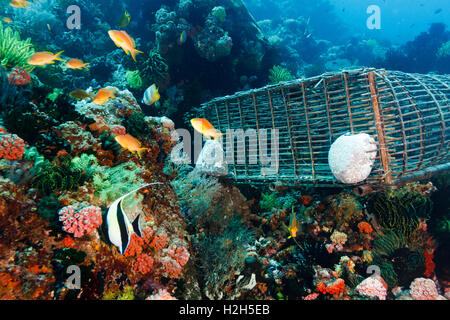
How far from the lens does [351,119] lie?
13.4ft

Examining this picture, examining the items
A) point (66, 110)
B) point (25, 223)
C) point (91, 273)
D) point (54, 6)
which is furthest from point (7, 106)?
point (54, 6)

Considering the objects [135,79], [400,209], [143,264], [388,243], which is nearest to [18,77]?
[143,264]

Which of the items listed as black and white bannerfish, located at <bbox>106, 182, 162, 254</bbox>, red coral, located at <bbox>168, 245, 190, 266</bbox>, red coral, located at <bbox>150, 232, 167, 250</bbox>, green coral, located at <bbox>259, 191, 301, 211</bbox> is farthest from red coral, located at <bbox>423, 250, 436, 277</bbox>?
black and white bannerfish, located at <bbox>106, 182, 162, 254</bbox>

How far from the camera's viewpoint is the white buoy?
3.75 meters

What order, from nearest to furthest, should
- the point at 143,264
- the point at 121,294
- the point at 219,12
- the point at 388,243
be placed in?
1. the point at 121,294
2. the point at 143,264
3. the point at 388,243
4. the point at 219,12

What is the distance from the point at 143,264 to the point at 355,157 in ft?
12.8

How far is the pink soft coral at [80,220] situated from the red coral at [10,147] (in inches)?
39.7

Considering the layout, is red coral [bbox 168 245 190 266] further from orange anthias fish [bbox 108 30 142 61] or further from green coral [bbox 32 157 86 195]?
orange anthias fish [bbox 108 30 142 61]

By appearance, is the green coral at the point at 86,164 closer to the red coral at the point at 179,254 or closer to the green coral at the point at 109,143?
the green coral at the point at 109,143

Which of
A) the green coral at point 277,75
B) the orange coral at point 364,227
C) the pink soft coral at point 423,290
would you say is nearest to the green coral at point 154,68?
the green coral at point 277,75

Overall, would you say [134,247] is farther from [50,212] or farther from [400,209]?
[400,209]

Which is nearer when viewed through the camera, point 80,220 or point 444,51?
point 80,220

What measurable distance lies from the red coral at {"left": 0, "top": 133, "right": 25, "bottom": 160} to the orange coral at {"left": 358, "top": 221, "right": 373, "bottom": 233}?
6.06 metres
